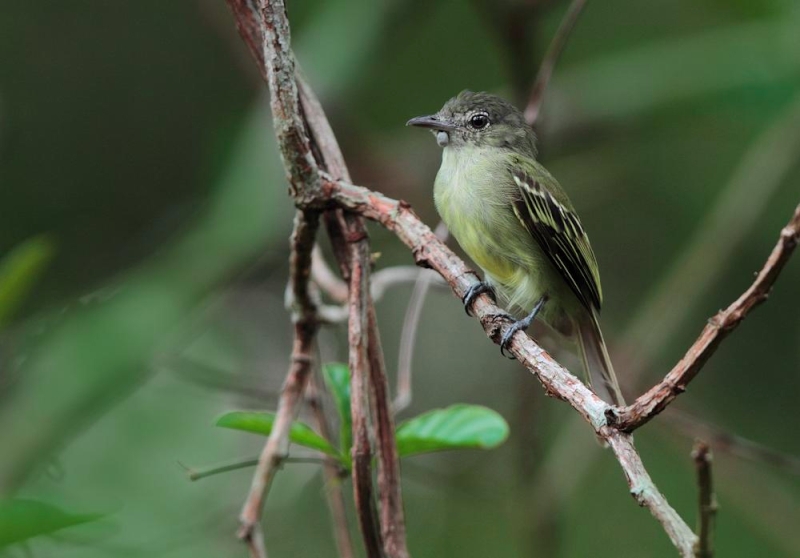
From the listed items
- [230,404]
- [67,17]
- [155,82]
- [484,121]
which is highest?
[67,17]

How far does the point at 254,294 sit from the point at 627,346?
2.11 m

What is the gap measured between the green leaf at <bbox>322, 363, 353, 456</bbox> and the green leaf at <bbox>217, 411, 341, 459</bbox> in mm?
51

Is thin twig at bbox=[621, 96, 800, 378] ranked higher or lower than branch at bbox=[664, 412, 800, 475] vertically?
higher

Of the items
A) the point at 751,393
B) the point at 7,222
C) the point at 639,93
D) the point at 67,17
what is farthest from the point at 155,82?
the point at 751,393

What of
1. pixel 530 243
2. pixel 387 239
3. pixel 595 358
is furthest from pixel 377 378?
pixel 387 239

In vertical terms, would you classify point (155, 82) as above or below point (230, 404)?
above

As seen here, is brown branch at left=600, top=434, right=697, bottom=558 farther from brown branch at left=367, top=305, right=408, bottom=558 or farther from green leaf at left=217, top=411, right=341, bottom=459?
green leaf at left=217, top=411, right=341, bottom=459

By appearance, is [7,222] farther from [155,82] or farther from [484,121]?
[484,121]

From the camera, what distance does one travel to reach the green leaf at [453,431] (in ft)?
7.96

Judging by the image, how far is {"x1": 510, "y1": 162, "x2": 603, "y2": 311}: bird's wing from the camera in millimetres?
3564

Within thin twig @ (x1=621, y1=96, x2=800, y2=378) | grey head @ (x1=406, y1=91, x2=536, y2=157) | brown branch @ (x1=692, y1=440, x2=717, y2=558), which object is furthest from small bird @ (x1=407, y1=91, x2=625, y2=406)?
brown branch @ (x1=692, y1=440, x2=717, y2=558)

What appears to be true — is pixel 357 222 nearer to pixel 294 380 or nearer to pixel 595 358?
pixel 294 380

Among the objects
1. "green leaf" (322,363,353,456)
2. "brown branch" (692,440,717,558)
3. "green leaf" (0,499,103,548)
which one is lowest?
"brown branch" (692,440,717,558)

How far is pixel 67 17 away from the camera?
19.1ft
